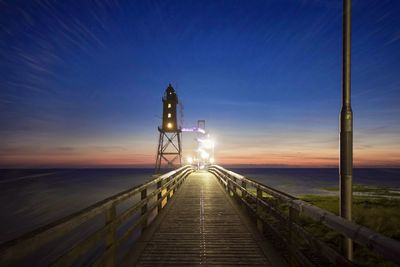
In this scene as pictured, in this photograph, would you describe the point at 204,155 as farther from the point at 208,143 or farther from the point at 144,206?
the point at 144,206

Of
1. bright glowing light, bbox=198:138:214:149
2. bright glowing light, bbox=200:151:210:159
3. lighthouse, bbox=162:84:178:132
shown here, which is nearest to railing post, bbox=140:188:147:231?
bright glowing light, bbox=198:138:214:149

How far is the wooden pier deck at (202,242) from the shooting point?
16.9 feet

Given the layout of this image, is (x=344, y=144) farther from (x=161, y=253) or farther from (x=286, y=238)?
(x=161, y=253)

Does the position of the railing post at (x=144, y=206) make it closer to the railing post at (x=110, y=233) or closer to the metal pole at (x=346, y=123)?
the railing post at (x=110, y=233)

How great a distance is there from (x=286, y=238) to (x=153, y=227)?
12.6ft

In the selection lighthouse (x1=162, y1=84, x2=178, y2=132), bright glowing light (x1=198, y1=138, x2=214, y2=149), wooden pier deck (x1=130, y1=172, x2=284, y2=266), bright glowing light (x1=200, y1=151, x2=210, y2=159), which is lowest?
wooden pier deck (x1=130, y1=172, x2=284, y2=266)

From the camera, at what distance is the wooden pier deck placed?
16.9ft

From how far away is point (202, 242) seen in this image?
6234 millimetres

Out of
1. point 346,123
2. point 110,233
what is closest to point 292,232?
point 346,123

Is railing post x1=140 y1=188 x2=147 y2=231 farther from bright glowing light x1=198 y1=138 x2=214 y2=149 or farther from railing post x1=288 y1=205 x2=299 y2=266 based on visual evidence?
bright glowing light x1=198 y1=138 x2=214 y2=149

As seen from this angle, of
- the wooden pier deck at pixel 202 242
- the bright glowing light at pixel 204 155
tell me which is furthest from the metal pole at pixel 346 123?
the bright glowing light at pixel 204 155

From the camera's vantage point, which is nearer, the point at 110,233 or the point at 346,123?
the point at 110,233

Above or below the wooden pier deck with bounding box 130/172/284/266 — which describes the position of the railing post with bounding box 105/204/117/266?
above

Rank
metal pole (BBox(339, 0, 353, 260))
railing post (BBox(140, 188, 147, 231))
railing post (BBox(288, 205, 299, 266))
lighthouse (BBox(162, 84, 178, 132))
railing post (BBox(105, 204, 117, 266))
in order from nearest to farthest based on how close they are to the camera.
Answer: railing post (BBox(105, 204, 117, 266)), railing post (BBox(288, 205, 299, 266)), metal pole (BBox(339, 0, 353, 260)), railing post (BBox(140, 188, 147, 231)), lighthouse (BBox(162, 84, 178, 132))
